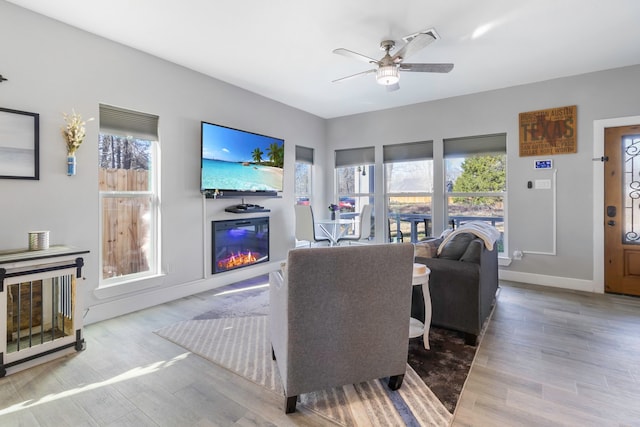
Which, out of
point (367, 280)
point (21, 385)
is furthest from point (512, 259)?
point (21, 385)

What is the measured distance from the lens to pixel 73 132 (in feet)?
8.82

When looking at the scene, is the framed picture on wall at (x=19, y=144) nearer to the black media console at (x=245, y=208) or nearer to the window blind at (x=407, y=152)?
the black media console at (x=245, y=208)

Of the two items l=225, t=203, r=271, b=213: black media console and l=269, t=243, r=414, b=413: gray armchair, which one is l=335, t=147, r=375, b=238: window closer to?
l=225, t=203, r=271, b=213: black media console

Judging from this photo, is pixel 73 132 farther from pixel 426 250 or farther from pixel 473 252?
pixel 473 252

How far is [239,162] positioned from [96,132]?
162 centimetres

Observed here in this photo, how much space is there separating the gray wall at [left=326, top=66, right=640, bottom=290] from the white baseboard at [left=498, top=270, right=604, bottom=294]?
12 mm

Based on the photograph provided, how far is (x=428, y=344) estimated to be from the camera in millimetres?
2391

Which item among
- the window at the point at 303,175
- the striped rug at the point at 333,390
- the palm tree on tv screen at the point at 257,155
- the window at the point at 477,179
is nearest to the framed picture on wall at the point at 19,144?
the striped rug at the point at 333,390

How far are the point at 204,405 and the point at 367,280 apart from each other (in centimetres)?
118

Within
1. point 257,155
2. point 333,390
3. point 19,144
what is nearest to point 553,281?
point 333,390

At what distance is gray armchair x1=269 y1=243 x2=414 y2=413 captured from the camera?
1.50m

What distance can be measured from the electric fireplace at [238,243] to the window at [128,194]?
2.42ft

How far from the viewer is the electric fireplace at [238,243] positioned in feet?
13.1

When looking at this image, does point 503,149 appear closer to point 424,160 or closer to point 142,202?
point 424,160
